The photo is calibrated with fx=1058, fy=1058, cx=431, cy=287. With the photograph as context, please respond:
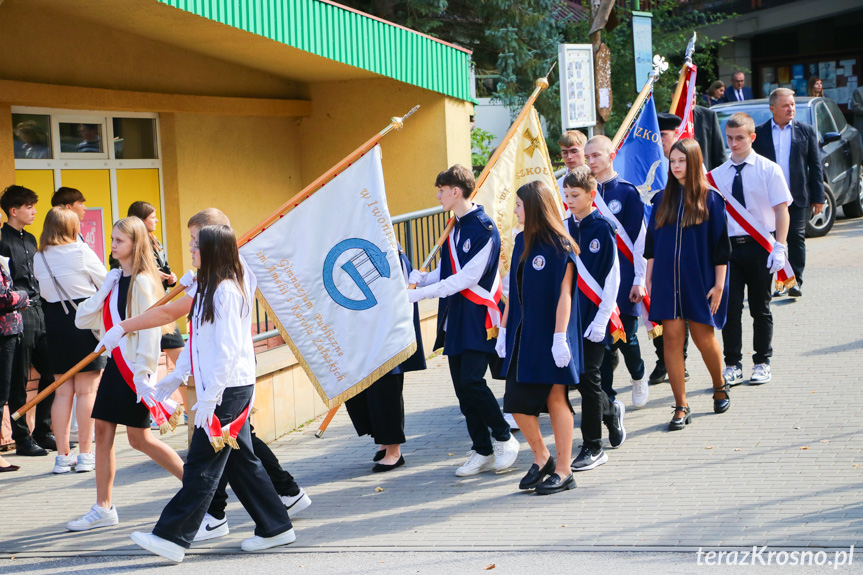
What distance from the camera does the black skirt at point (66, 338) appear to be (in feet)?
25.0

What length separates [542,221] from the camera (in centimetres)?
619

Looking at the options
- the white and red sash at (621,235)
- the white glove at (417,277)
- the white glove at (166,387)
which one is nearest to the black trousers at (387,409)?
the white glove at (417,277)

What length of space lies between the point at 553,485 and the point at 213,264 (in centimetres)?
236

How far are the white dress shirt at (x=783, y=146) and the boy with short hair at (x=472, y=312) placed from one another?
4.77 metres

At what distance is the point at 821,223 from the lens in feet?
49.4

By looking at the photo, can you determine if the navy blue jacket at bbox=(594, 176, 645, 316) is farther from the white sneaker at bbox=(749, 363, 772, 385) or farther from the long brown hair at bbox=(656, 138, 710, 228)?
the white sneaker at bbox=(749, 363, 772, 385)

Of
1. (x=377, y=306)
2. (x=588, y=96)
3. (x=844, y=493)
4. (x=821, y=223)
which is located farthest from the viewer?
(x=821, y=223)

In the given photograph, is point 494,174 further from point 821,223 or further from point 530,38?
point 530,38

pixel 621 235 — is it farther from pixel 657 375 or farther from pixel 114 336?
pixel 114 336

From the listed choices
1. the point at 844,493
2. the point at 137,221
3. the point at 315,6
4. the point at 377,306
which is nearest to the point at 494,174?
the point at 377,306

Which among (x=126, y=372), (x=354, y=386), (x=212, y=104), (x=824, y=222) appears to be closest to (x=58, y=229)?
(x=126, y=372)

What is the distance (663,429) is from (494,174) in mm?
2153

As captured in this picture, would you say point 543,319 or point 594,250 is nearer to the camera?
point 543,319

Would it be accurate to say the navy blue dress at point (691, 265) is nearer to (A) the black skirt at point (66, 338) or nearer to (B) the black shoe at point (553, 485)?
(B) the black shoe at point (553, 485)
